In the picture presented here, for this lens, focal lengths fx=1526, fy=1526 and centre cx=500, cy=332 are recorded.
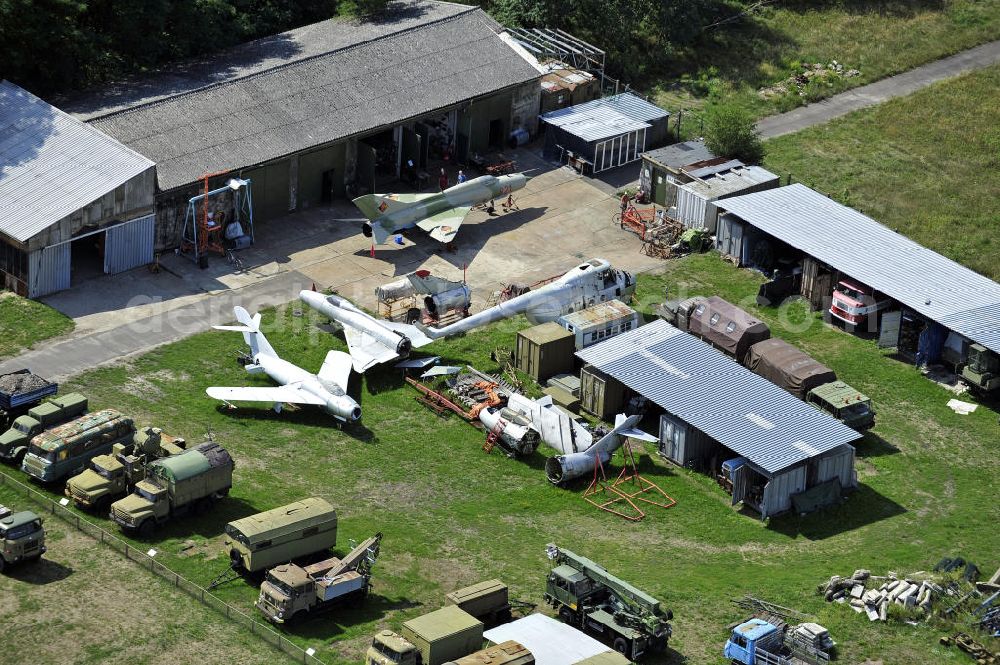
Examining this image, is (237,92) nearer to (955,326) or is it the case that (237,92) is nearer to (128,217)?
(128,217)

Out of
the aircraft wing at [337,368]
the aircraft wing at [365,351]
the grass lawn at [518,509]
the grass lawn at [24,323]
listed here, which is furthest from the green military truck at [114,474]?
the grass lawn at [24,323]

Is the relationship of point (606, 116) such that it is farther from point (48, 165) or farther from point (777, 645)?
point (777, 645)

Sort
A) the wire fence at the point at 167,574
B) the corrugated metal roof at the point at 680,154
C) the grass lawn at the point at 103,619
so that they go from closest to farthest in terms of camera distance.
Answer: the grass lawn at the point at 103,619
the wire fence at the point at 167,574
the corrugated metal roof at the point at 680,154

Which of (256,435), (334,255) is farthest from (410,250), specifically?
(256,435)

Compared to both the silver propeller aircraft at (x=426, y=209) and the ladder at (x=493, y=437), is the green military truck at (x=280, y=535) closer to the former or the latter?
the ladder at (x=493, y=437)

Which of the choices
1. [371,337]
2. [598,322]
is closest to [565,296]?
[598,322]
